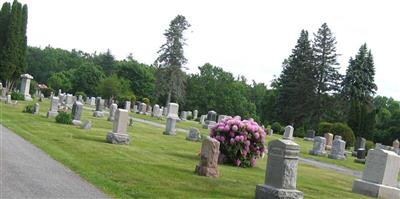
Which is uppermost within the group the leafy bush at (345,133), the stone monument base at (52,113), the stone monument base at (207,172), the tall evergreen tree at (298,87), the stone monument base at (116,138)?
the tall evergreen tree at (298,87)

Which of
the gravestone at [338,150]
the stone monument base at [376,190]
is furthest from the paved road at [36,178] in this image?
the gravestone at [338,150]

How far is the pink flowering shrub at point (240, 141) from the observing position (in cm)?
1748

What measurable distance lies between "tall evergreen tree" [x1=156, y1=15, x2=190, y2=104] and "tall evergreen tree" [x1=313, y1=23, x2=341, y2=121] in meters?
18.1

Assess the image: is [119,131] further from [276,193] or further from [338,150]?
[338,150]

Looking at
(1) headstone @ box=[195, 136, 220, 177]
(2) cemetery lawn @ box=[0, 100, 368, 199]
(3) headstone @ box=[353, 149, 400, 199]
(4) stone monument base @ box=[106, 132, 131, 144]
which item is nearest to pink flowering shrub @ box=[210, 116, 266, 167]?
(2) cemetery lawn @ box=[0, 100, 368, 199]

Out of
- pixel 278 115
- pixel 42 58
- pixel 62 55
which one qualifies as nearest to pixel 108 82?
pixel 278 115

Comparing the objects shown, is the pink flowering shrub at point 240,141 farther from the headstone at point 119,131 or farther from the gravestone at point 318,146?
the gravestone at point 318,146

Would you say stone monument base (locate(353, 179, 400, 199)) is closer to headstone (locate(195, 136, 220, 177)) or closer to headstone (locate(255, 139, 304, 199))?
headstone (locate(195, 136, 220, 177))

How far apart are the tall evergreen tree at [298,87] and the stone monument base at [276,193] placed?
56.1 metres

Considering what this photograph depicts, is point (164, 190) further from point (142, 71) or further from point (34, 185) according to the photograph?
point (142, 71)

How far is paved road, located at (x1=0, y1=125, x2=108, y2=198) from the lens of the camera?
9.36 m

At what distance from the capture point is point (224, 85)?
93.5 m

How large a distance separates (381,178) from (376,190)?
437mm

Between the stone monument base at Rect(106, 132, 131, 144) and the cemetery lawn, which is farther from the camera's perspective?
the stone monument base at Rect(106, 132, 131, 144)
